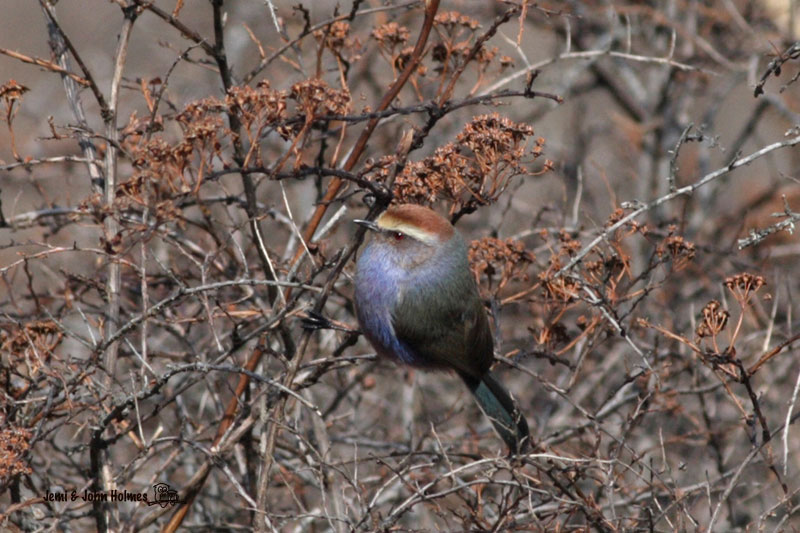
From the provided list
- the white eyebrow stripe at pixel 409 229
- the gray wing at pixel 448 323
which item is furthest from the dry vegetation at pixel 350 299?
the gray wing at pixel 448 323

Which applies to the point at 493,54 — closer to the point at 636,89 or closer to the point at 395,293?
the point at 395,293

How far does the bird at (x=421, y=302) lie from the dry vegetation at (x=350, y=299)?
186 millimetres

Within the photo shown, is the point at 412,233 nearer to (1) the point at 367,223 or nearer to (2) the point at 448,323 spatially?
(1) the point at 367,223

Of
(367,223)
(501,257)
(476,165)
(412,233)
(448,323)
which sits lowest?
(448,323)

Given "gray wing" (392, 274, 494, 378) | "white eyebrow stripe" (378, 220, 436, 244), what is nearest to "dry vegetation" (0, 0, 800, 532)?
"white eyebrow stripe" (378, 220, 436, 244)

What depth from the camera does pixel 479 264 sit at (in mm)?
4477

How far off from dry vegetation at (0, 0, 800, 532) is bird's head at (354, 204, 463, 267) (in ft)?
0.30

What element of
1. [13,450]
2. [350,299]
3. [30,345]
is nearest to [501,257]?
[350,299]

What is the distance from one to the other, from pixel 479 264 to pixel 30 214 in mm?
2146

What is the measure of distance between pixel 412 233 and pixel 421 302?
0.44 meters

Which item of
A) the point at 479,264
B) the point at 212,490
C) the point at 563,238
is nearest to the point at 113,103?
the point at 479,264

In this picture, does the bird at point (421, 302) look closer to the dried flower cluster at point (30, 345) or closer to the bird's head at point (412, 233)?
the bird's head at point (412, 233)

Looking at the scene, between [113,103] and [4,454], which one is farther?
[113,103]

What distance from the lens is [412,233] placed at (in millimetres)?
4434
